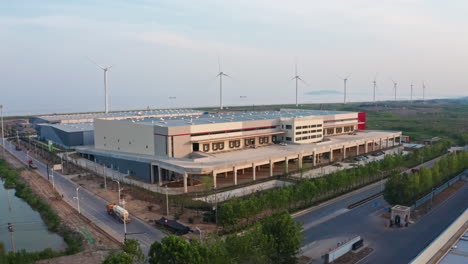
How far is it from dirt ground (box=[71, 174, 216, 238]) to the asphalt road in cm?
845

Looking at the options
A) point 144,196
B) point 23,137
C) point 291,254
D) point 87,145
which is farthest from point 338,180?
point 23,137

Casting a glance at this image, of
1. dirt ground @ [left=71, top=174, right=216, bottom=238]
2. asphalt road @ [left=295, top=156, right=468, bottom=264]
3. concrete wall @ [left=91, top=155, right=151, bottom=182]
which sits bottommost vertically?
asphalt road @ [left=295, top=156, right=468, bottom=264]

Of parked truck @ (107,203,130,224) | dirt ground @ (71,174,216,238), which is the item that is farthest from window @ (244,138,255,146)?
parked truck @ (107,203,130,224)

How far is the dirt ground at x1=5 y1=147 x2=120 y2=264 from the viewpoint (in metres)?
24.3

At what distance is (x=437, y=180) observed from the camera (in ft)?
128

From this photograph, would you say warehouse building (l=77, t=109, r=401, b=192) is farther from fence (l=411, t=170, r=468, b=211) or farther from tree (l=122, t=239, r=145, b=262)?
tree (l=122, t=239, r=145, b=262)

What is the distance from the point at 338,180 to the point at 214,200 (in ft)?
42.2

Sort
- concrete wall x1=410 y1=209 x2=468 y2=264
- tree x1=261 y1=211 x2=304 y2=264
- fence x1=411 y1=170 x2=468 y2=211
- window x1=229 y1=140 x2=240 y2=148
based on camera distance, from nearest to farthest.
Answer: concrete wall x1=410 y1=209 x2=468 y2=264 → tree x1=261 y1=211 x2=304 y2=264 → fence x1=411 y1=170 x2=468 y2=211 → window x1=229 y1=140 x2=240 y2=148

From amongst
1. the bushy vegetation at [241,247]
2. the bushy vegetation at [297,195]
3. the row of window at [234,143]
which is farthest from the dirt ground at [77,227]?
the row of window at [234,143]

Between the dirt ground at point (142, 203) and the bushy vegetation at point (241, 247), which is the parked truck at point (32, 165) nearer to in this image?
the dirt ground at point (142, 203)

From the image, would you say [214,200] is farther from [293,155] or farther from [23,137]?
[23,137]

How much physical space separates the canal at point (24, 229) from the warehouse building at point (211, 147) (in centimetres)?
1316

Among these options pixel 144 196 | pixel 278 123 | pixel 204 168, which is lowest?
pixel 144 196

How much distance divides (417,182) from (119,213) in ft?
90.8
